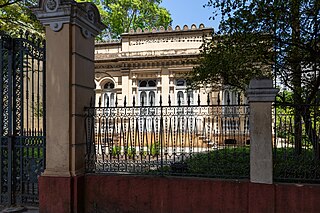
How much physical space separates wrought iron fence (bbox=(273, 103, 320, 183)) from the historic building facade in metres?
13.0

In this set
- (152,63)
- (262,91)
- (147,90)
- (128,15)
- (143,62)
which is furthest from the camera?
(128,15)

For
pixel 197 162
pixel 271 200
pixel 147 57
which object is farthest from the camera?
pixel 147 57

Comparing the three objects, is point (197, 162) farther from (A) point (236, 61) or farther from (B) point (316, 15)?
(B) point (316, 15)

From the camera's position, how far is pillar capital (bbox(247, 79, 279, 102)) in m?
5.26

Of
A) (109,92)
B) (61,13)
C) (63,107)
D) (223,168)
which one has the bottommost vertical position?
(223,168)

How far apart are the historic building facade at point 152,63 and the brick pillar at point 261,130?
13.7 meters

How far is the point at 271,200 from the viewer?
5164mm

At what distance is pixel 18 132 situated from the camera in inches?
261

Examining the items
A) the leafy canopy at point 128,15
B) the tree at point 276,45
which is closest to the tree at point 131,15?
the leafy canopy at point 128,15

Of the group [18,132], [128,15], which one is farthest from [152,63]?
[18,132]

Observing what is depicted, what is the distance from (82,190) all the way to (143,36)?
16.2m

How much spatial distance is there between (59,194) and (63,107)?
1.63 metres

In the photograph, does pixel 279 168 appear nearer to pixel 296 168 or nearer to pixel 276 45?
pixel 296 168

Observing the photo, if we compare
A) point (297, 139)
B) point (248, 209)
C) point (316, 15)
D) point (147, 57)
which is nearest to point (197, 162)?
point (248, 209)
